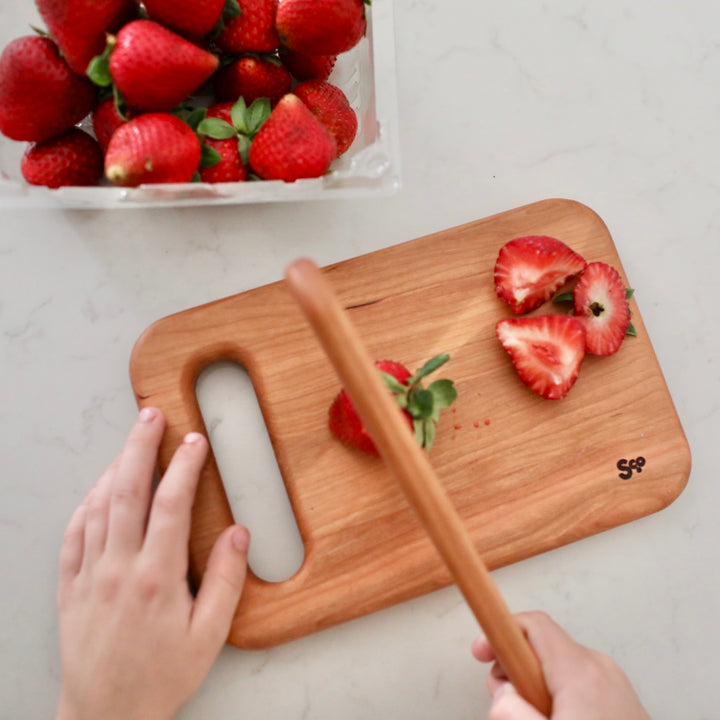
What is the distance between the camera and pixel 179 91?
0.73 meters

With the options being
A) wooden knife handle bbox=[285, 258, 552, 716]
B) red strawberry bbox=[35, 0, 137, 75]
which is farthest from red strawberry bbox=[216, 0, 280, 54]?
wooden knife handle bbox=[285, 258, 552, 716]

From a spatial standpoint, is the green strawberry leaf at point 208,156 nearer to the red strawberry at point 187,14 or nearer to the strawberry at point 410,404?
the red strawberry at point 187,14

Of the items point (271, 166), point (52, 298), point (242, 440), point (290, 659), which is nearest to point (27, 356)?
point (52, 298)

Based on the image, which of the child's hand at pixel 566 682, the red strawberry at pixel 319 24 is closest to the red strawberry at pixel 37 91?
the red strawberry at pixel 319 24

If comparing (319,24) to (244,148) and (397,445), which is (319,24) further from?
(397,445)

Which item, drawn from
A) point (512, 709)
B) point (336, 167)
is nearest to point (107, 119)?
point (336, 167)

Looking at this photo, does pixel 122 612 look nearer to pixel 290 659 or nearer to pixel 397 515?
pixel 290 659

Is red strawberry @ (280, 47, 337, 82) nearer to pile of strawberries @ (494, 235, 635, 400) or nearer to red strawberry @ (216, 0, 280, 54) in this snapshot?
red strawberry @ (216, 0, 280, 54)

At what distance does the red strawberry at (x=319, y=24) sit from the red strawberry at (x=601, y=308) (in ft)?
1.34

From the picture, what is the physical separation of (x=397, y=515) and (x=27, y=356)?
54cm

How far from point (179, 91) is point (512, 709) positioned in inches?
29.8

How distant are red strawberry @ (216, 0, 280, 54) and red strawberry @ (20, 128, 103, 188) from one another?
7.7 inches

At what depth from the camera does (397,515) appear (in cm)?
84

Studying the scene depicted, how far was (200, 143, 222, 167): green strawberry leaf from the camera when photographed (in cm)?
76
